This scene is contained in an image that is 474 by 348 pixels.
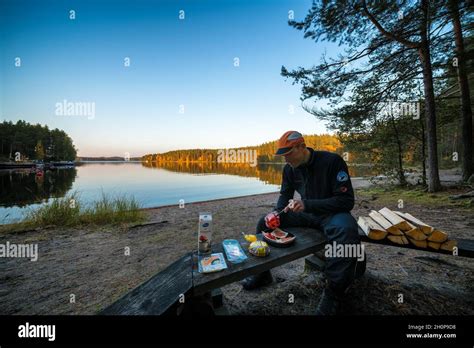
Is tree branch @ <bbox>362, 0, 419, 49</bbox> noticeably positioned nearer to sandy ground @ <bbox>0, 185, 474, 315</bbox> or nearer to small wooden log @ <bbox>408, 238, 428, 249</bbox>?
sandy ground @ <bbox>0, 185, 474, 315</bbox>

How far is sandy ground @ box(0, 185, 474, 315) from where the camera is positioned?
218cm

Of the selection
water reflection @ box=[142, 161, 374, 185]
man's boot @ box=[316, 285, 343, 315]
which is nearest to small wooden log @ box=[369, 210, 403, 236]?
man's boot @ box=[316, 285, 343, 315]

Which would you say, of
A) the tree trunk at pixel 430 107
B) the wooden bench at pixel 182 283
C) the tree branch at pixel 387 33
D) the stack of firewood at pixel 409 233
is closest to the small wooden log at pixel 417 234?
the stack of firewood at pixel 409 233

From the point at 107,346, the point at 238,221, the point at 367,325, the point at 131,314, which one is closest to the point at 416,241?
the point at 367,325

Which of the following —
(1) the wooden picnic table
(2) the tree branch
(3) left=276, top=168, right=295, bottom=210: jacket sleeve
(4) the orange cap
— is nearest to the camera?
(1) the wooden picnic table

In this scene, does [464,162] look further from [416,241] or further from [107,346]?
[107,346]

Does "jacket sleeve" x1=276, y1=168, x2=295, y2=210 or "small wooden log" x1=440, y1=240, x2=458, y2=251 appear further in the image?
"jacket sleeve" x1=276, y1=168, x2=295, y2=210

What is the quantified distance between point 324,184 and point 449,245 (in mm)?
1516

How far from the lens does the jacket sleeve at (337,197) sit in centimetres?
223

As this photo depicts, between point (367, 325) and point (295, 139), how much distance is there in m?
2.14

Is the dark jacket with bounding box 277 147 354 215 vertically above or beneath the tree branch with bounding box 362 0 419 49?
beneath

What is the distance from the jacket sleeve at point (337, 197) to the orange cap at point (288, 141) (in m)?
0.55

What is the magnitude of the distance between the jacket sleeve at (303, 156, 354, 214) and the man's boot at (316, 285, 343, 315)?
0.84m

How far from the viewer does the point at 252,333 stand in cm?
181
